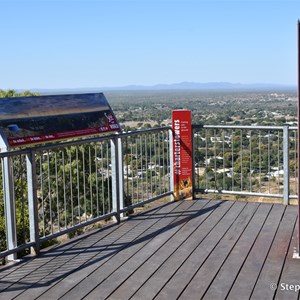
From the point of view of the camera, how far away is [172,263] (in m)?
4.68

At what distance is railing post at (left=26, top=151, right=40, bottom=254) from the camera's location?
198 inches

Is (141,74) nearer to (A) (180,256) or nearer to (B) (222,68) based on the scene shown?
(B) (222,68)

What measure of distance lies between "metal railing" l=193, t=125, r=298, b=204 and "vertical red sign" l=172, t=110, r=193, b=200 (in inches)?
6.6

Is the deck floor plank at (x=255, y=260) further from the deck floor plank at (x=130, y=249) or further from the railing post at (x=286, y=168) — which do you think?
the deck floor plank at (x=130, y=249)

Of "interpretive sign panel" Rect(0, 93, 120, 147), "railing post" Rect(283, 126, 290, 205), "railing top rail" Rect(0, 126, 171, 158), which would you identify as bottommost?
"railing post" Rect(283, 126, 290, 205)

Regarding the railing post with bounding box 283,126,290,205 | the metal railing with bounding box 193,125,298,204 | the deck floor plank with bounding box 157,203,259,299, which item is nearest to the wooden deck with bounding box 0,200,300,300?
the deck floor plank with bounding box 157,203,259,299

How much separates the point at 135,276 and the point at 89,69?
87.6 meters

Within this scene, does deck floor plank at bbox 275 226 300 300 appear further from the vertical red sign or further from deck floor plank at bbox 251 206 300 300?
the vertical red sign

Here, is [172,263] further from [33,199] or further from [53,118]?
[53,118]

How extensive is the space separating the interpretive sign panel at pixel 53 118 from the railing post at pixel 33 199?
→ 242 mm

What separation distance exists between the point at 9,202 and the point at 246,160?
410 cm

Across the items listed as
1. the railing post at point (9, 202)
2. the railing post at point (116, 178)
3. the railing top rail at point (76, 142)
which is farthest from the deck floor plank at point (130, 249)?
the railing top rail at point (76, 142)

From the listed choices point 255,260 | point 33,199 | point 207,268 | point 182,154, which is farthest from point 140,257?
point 182,154

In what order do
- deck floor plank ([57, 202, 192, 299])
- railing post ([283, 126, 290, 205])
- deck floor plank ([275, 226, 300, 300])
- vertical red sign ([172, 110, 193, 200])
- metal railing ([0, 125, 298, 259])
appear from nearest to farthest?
deck floor plank ([275, 226, 300, 300]) → deck floor plank ([57, 202, 192, 299]) → metal railing ([0, 125, 298, 259]) → railing post ([283, 126, 290, 205]) → vertical red sign ([172, 110, 193, 200])
